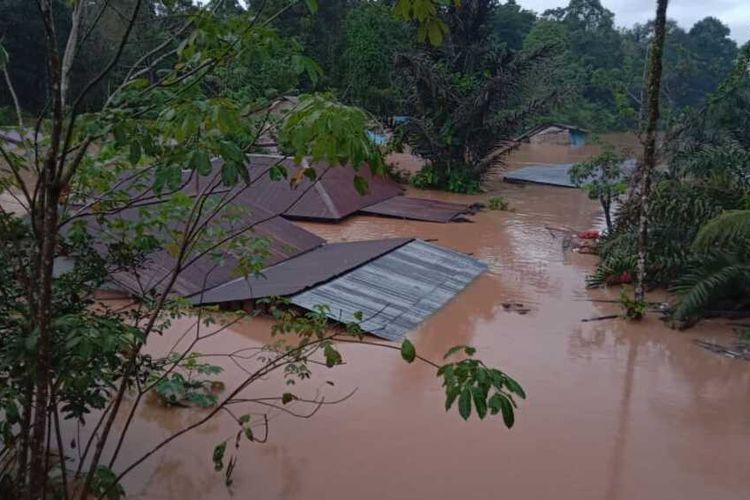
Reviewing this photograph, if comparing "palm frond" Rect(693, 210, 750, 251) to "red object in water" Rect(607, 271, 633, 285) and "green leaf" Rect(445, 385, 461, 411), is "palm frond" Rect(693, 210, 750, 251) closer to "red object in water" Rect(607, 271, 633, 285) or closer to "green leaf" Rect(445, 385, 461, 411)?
"red object in water" Rect(607, 271, 633, 285)

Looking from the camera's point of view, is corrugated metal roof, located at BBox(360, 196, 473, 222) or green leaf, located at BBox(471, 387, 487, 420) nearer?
green leaf, located at BBox(471, 387, 487, 420)

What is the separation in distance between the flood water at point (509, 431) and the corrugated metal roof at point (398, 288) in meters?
0.30

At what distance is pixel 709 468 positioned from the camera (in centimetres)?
548

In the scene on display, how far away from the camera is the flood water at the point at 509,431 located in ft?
16.4

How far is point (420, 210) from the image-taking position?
631 inches

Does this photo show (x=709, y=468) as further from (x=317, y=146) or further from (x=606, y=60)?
(x=606, y=60)

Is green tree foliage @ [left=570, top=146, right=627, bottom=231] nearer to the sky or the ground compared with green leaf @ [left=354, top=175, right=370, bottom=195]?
nearer to the ground

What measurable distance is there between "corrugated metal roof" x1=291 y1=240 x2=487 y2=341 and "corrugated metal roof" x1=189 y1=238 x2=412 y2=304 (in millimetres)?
130

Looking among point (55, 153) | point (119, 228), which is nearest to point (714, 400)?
point (119, 228)

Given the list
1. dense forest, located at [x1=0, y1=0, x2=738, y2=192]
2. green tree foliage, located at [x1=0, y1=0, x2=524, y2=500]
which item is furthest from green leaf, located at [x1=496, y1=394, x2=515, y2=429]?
dense forest, located at [x1=0, y1=0, x2=738, y2=192]

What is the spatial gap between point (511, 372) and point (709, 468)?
7.20ft

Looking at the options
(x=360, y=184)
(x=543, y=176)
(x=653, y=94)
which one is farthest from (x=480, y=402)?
(x=543, y=176)

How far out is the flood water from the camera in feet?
16.4

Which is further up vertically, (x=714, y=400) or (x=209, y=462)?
(x=209, y=462)
